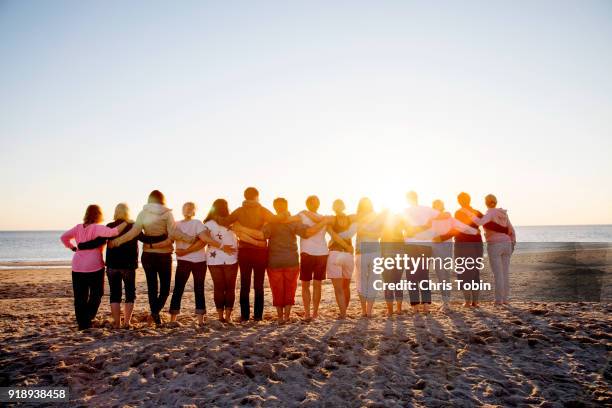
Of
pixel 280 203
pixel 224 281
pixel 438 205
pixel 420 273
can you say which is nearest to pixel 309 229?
pixel 280 203

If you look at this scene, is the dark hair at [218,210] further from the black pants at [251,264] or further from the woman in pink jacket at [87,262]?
the woman in pink jacket at [87,262]

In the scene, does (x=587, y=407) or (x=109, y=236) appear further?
(x=109, y=236)

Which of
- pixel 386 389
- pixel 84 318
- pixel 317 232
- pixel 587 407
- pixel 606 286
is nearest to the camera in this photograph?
pixel 587 407

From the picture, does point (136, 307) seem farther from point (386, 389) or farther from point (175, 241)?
point (386, 389)

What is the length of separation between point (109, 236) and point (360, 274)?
416 cm

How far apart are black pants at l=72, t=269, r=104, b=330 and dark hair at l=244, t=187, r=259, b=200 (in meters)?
2.56

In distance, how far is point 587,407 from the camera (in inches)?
143

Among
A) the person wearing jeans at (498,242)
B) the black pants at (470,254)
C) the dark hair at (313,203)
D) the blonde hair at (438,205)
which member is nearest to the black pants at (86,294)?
the dark hair at (313,203)

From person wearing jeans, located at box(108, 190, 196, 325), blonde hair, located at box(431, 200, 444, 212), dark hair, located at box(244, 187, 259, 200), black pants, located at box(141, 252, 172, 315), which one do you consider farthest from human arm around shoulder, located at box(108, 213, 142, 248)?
blonde hair, located at box(431, 200, 444, 212)

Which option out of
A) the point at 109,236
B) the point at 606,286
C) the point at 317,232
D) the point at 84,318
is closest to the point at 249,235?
the point at 317,232

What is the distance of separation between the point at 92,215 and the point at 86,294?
4.23ft

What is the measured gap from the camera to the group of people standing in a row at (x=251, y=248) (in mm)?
5992

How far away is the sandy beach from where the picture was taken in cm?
389

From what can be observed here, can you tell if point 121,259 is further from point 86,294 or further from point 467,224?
point 467,224
